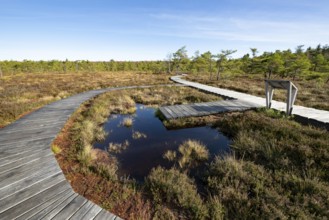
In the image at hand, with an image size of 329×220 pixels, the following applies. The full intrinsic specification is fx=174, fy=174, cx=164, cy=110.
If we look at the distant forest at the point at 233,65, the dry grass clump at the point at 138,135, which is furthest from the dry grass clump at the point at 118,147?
the distant forest at the point at 233,65

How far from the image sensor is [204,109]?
1112 cm

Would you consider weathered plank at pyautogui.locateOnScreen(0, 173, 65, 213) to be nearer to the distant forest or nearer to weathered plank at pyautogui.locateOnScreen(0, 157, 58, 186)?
weathered plank at pyautogui.locateOnScreen(0, 157, 58, 186)

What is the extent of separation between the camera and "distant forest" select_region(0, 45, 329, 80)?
3231 centimetres

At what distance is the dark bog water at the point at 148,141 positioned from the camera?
5.82m

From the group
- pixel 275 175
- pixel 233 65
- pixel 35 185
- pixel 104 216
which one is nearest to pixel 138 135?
pixel 35 185

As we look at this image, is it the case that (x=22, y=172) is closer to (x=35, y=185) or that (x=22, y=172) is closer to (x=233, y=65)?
(x=35, y=185)

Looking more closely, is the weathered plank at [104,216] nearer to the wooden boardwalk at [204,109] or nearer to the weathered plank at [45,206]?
the weathered plank at [45,206]

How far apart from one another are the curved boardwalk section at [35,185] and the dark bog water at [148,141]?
5.96 feet

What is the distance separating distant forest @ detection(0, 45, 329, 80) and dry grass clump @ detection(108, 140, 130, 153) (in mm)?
27571

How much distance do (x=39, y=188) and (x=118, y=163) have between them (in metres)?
2.41

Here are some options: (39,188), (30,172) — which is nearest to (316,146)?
(39,188)

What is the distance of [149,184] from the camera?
14.8 feet

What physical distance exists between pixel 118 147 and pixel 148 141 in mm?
1372

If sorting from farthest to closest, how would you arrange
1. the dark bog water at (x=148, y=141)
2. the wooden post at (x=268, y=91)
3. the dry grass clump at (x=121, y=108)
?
the dry grass clump at (x=121, y=108), the wooden post at (x=268, y=91), the dark bog water at (x=148, y=141)
